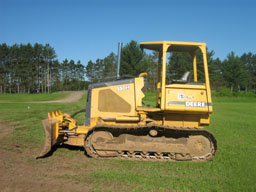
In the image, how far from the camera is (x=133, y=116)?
665 centimetres

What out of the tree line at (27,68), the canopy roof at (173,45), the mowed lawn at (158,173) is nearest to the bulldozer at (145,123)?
the canopy roof at (173,45)

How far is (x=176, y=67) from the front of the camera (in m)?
13.2

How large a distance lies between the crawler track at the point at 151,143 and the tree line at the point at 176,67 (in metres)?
1.77

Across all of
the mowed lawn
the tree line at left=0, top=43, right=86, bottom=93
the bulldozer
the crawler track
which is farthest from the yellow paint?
the tree line at left=0, top=43, right=86, bottom=93

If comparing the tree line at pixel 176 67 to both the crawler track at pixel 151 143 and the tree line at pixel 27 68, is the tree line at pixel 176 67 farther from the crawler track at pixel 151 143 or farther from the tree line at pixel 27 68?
the tree line at pixel 27 68

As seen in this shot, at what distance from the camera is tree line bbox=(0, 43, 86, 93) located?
255ft

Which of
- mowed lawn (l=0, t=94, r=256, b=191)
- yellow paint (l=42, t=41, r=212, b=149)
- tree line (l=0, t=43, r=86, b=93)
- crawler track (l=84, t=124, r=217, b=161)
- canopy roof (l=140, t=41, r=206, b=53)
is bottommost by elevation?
mowed lawn (l=0, t=94, r=256, b=191)

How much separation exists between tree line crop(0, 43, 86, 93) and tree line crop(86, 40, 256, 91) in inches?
631

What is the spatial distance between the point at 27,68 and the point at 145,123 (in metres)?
80.8

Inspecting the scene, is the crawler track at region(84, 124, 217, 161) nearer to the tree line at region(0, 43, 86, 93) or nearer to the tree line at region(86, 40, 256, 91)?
the tree line at region(86, 40, 256, 91)

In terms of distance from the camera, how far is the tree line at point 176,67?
10723 mm

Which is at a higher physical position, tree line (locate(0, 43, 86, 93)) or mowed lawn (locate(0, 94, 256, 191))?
tree line (locate(0, 43, 86, 93))

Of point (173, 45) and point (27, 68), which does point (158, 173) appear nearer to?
point (173, 45)

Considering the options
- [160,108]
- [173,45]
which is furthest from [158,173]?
[173,45]
